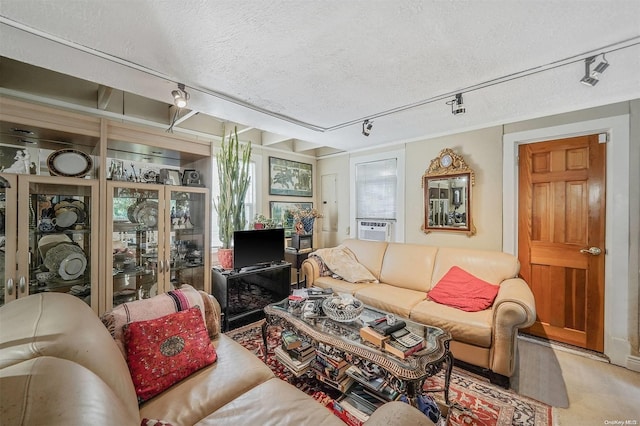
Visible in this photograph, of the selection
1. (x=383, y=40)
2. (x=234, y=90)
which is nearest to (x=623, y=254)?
(x=383, y=40)

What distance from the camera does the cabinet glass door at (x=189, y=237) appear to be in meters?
2.63

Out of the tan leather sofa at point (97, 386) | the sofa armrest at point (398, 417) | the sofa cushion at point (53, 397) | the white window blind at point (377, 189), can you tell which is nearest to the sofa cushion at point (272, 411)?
the tan leather sofa at point (97, 386)

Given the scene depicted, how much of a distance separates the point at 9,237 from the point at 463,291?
365 cm

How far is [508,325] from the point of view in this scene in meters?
1.94

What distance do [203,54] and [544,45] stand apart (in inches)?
80.8

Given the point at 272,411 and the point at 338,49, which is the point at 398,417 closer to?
the point at 272,411

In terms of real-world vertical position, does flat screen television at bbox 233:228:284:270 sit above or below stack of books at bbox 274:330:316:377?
above

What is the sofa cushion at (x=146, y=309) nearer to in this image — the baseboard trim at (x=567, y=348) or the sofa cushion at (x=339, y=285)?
the sofa cushion at (x=339, y=285)

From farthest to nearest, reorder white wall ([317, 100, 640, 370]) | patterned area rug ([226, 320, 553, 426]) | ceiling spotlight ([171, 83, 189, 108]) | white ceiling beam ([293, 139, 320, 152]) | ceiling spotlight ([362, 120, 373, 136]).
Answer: white ceiling beam ([293, 139, 320, 152]) → ceiling spotlight ([362, 120, 373, 136]) → white wall ([317, 100, 640, 370]) → ceiling spotlight ([171, 83, 189, 108]) → patterned area rug ([226, 320, 553, 426])

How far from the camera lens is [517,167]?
111 inches

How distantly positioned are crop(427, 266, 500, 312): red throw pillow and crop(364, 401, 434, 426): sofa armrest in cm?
172

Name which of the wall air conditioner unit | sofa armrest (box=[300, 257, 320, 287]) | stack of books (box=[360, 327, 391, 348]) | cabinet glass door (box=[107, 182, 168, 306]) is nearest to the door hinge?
the wall air conditioner unit

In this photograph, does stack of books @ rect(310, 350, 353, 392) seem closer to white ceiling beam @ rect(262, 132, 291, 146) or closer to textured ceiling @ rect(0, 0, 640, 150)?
textured ceiling @ rect(0, 0, 640, 150)

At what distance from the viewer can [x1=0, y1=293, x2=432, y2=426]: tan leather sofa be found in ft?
1.93
